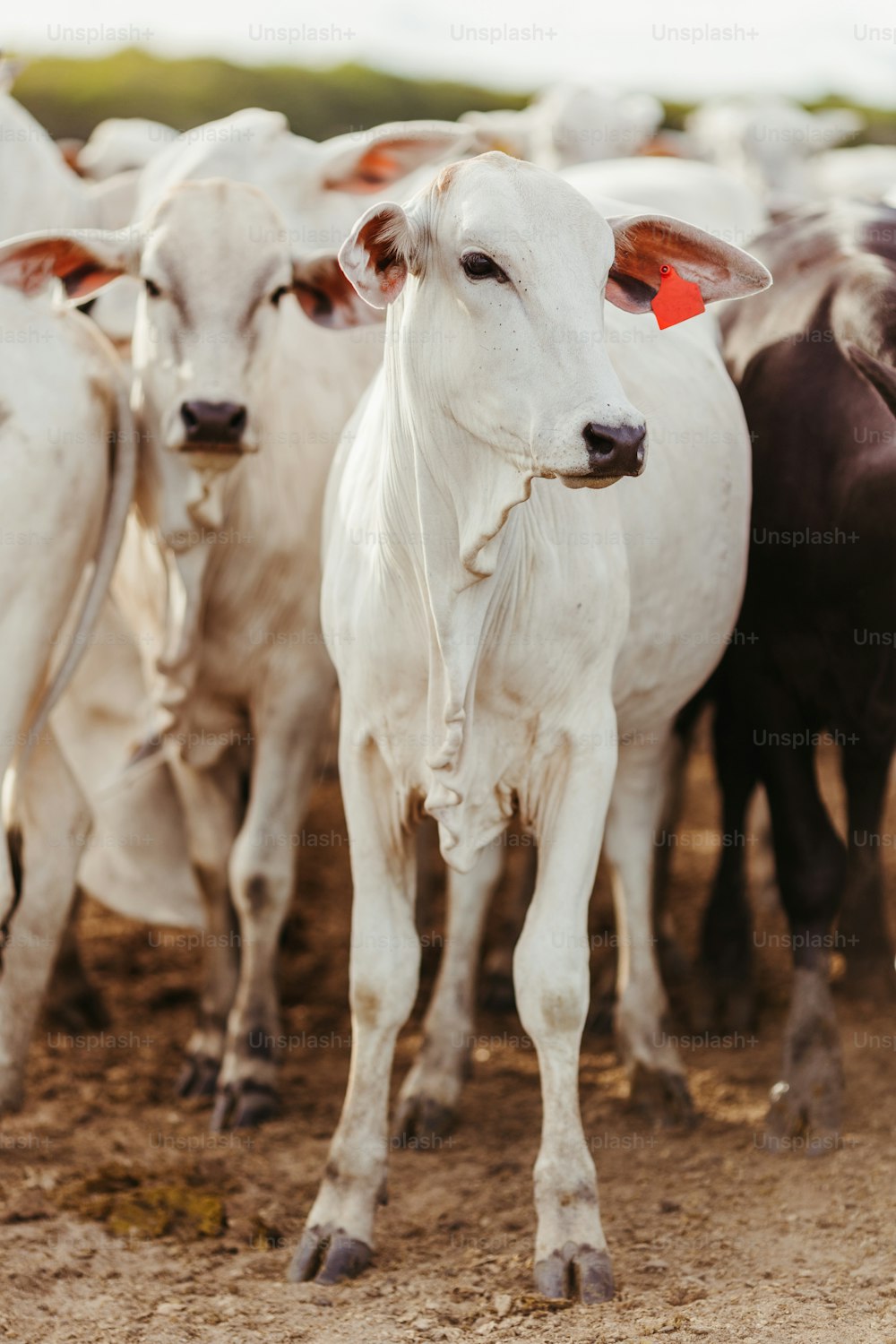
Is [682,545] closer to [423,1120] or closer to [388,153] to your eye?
[423,1120]

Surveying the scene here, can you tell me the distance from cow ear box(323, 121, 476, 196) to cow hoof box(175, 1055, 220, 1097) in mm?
2924

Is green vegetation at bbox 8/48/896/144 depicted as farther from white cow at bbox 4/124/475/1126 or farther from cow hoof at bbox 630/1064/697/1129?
cow hoof at bbox 630/1064/697/1129

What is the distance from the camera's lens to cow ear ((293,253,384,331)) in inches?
184

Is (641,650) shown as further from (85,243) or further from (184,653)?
(85,243)

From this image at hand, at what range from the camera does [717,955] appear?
5.56m

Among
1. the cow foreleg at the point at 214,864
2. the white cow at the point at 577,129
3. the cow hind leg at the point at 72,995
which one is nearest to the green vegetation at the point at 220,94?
the white cow at the point at 577,129

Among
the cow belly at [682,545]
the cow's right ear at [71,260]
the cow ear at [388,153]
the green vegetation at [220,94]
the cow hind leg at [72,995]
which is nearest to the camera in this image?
the cow belly at [682,545]

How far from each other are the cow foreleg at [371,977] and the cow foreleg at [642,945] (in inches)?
40.0

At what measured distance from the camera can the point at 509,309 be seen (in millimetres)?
3393

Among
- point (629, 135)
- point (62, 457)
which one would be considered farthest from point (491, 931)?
point (629, 135)

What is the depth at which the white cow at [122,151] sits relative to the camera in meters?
8.11

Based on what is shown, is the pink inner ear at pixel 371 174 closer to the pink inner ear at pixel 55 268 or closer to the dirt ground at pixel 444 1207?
the pink inner ear at pixel 55 268

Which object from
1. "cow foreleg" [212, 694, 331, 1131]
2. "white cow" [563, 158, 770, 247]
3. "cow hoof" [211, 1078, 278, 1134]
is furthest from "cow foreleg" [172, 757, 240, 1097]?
"white cow" [563, 158, 770, 247]

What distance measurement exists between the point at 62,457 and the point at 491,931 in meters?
2.76
